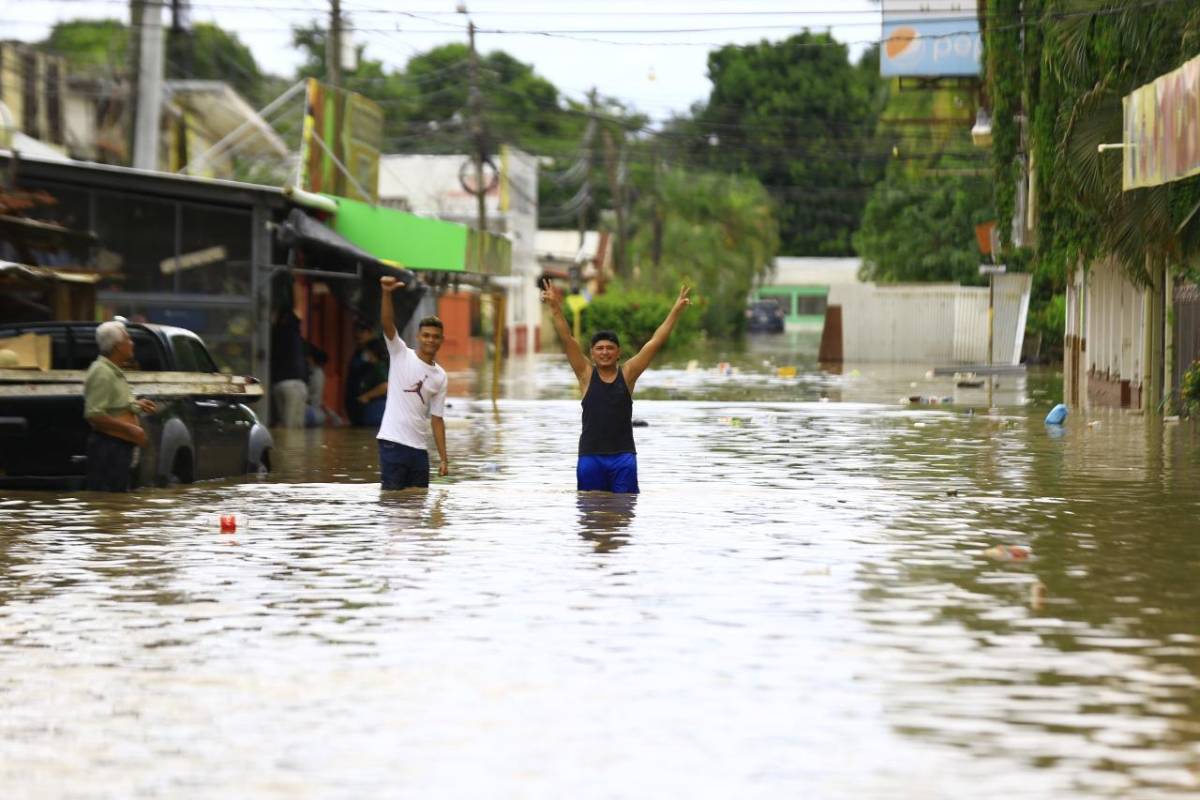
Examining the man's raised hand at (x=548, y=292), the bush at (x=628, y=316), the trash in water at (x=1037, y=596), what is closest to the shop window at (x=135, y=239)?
the man's raised hand at (x=548, y=292)

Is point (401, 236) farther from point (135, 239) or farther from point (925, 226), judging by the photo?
point (925, 226)

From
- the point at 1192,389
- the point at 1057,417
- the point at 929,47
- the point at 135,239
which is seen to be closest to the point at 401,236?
the point at 135,239

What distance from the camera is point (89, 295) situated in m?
24.2

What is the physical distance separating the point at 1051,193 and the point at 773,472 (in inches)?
474

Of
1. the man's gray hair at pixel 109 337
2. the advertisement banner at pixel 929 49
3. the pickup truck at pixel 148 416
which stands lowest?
the pickup truck at pixel 148 416

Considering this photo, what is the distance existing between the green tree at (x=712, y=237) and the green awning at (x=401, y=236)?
59.5 meters

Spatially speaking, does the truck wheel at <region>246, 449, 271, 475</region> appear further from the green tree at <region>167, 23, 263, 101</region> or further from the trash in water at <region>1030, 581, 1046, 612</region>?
the green tree at <region>167, 23, 263, 101</region>

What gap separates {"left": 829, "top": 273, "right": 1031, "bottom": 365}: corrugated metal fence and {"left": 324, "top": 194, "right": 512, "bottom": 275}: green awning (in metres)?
32.1

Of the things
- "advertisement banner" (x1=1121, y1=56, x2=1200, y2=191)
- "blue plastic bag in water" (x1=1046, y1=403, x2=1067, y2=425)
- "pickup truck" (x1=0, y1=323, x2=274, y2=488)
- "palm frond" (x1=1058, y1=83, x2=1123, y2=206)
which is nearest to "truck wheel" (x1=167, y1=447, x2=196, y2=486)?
"pickup truck" (x1=0, y1=323, x2=274, y2=488)

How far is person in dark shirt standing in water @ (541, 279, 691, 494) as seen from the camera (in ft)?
51.2

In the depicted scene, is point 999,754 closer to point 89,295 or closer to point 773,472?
point 773,472

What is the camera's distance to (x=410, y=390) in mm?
16156

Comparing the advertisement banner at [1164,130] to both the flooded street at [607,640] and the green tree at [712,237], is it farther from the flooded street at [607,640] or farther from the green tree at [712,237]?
the green tree at [712,237]

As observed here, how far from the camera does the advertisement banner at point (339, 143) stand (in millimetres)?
36438
